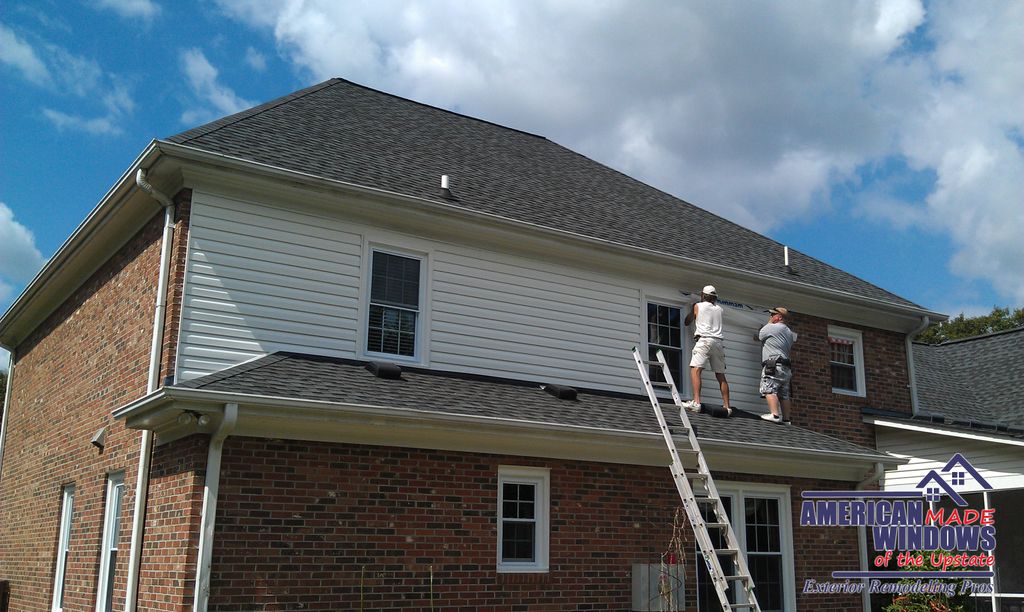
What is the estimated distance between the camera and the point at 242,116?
39.6 ft

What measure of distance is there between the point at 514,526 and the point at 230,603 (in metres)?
3.36

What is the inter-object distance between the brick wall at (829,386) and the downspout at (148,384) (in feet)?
31.2

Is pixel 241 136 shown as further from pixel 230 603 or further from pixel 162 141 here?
pixel 230 603

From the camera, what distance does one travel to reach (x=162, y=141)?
9.48 meters

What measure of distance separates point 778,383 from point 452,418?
6.31 m

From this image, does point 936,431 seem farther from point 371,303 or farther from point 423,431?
point 371,303

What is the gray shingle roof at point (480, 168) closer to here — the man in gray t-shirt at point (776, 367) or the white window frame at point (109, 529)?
the man in gray t-shirt at point (776, 367)

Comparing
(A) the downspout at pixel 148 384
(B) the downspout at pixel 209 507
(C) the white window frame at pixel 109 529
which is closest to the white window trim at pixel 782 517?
(B) the downspout at pixel 209 507

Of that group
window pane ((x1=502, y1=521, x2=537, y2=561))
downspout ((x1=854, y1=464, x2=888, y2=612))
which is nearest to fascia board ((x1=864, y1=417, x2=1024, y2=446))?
downspout ((x1=854, y1=464, x2=888, y2=612))

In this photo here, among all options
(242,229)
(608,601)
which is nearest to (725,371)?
(608,601)

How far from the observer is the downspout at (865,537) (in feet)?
42.1

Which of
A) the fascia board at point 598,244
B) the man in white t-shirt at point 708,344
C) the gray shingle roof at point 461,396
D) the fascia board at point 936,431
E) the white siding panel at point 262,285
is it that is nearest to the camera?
the gray shingle roof at point 461,396

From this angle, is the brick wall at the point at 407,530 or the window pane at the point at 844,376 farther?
the window pane at the point at 844,376

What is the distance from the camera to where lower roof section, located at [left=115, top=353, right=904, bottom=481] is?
27.6 feet
